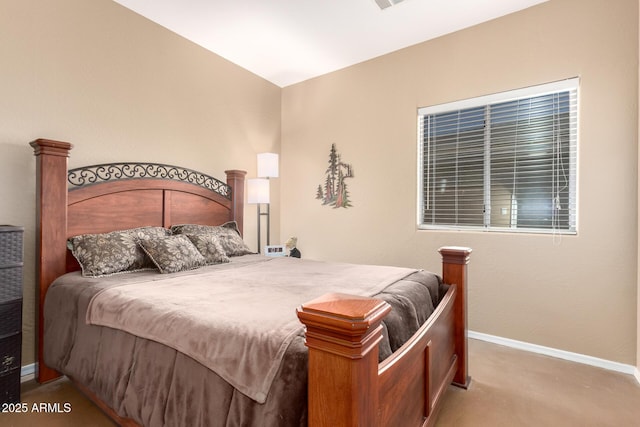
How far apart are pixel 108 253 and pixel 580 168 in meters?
3.46

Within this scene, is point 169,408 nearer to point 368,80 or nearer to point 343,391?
point 343,391

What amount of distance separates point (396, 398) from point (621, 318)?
2.28 metres

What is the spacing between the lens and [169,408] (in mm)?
1170

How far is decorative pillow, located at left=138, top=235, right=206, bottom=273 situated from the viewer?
84.0 inches

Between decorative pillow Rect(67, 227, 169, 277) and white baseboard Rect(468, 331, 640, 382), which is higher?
decorative pillow Rect(67, 227, 169, 277)

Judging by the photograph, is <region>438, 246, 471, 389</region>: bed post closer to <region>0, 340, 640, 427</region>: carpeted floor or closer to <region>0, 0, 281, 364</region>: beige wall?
<region>0, 340, 640, 427</region>: carpeted floor

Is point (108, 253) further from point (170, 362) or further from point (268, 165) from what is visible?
point (268, 165)

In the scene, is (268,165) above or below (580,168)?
above

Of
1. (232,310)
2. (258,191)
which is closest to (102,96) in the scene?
(258,191)

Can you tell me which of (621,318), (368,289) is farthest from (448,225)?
(368,289)

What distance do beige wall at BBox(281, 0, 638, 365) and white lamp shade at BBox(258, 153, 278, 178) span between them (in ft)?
1.72

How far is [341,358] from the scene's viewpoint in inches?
28.7

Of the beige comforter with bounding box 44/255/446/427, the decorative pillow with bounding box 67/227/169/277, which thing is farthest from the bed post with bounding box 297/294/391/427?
the decorative pillow with bounding box 67/227/169/277

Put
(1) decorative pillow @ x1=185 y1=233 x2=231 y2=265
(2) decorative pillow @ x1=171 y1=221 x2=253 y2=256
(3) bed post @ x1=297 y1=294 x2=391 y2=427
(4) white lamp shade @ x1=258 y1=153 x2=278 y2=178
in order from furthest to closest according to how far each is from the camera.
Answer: (4) white lamp shade @ x1=258 y1=153 x2=278 y2=178 → (2) decorative pillow @ x1=171 y1=221 x2=253 y2=256 → (1) decorative pillow @ x1=185 y1=233 x2=231 y2=265 → (3) bed post @ x1=297 y1=294 x2=391 y2=427
